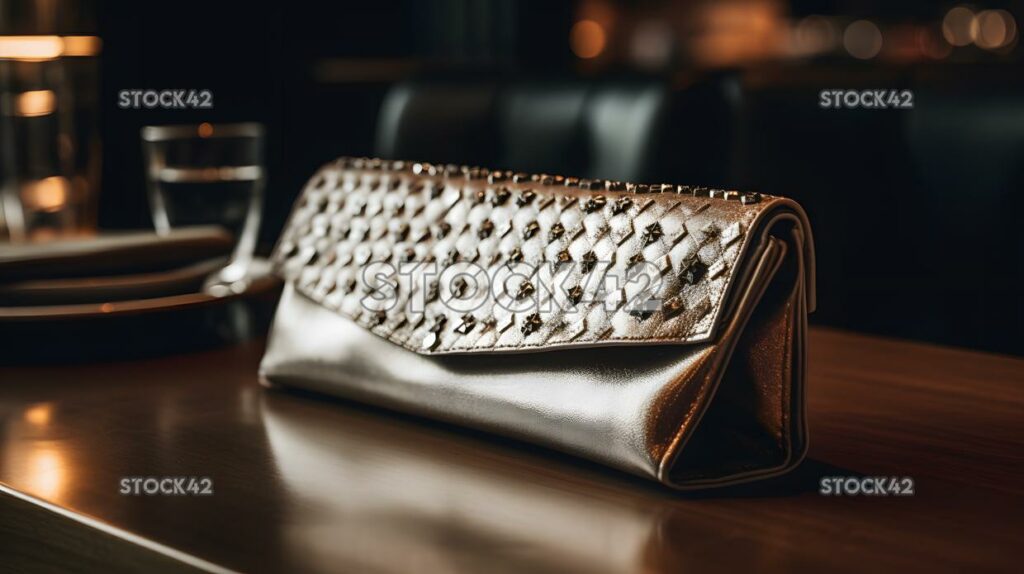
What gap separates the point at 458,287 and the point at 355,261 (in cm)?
9

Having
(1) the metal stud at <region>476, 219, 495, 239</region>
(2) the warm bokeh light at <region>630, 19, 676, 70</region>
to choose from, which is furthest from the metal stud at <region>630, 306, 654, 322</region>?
(2) the warm bokeh light at <region>630, 19, 676, 70</region>

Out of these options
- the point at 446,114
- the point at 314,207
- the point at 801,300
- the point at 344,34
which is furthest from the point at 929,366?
the point at 344,34

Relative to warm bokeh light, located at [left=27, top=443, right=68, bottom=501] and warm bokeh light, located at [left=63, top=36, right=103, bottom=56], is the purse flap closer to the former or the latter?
warm bokeh light, located at [left=27, top=443, right=68, bottom=501]

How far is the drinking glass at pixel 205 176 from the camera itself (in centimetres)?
87

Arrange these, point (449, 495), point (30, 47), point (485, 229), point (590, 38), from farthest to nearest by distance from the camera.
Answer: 1. point (590, 38)
2. point (30, 47)
3. point (485, 229)
4. point (449, 495)

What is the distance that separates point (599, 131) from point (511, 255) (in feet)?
2.37

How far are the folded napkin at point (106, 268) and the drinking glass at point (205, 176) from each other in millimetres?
65

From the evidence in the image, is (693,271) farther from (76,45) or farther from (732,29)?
(732,29)

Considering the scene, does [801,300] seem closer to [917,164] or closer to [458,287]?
[458,287]


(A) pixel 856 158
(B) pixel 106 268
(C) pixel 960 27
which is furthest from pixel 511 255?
(C) pixel 960 27

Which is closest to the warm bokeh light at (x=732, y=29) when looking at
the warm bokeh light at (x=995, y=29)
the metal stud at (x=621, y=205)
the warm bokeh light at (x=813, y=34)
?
the warm bokeh light at (x=813, y=34)

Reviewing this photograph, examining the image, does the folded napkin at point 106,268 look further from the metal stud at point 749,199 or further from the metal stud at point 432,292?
the metal stud at point 749,199

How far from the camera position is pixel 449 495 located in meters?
0.45

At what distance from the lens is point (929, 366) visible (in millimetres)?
672
